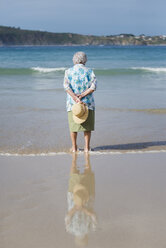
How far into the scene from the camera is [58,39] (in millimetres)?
120750

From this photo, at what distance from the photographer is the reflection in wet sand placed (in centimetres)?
295

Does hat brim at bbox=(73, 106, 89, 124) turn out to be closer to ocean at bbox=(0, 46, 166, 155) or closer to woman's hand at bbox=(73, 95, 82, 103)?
woman's hand at bbox=(73, 95, 82, 103)

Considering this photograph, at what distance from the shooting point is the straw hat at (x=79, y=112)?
17.0 feet

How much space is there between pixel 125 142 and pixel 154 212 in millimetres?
2965

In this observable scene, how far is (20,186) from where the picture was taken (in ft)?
12.9

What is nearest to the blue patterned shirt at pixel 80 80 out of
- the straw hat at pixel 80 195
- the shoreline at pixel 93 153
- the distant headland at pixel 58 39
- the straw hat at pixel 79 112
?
the straw hat at pixel 79 112

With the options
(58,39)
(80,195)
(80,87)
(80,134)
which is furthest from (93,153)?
(58,39)

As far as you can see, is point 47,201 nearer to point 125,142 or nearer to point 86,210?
point 86,210

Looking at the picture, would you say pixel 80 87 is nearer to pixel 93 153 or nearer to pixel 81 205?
pixel 93 153

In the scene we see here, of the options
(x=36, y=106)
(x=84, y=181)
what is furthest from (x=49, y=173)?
(x=36, y=106)

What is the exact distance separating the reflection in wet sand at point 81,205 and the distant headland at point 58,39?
11128cm

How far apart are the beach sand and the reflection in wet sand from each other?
0.11 ft

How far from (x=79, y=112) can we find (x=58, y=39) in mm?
118378

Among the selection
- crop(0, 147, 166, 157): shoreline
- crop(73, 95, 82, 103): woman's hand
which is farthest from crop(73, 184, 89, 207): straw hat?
crop(73, 95, 82, 103): woman's hand
